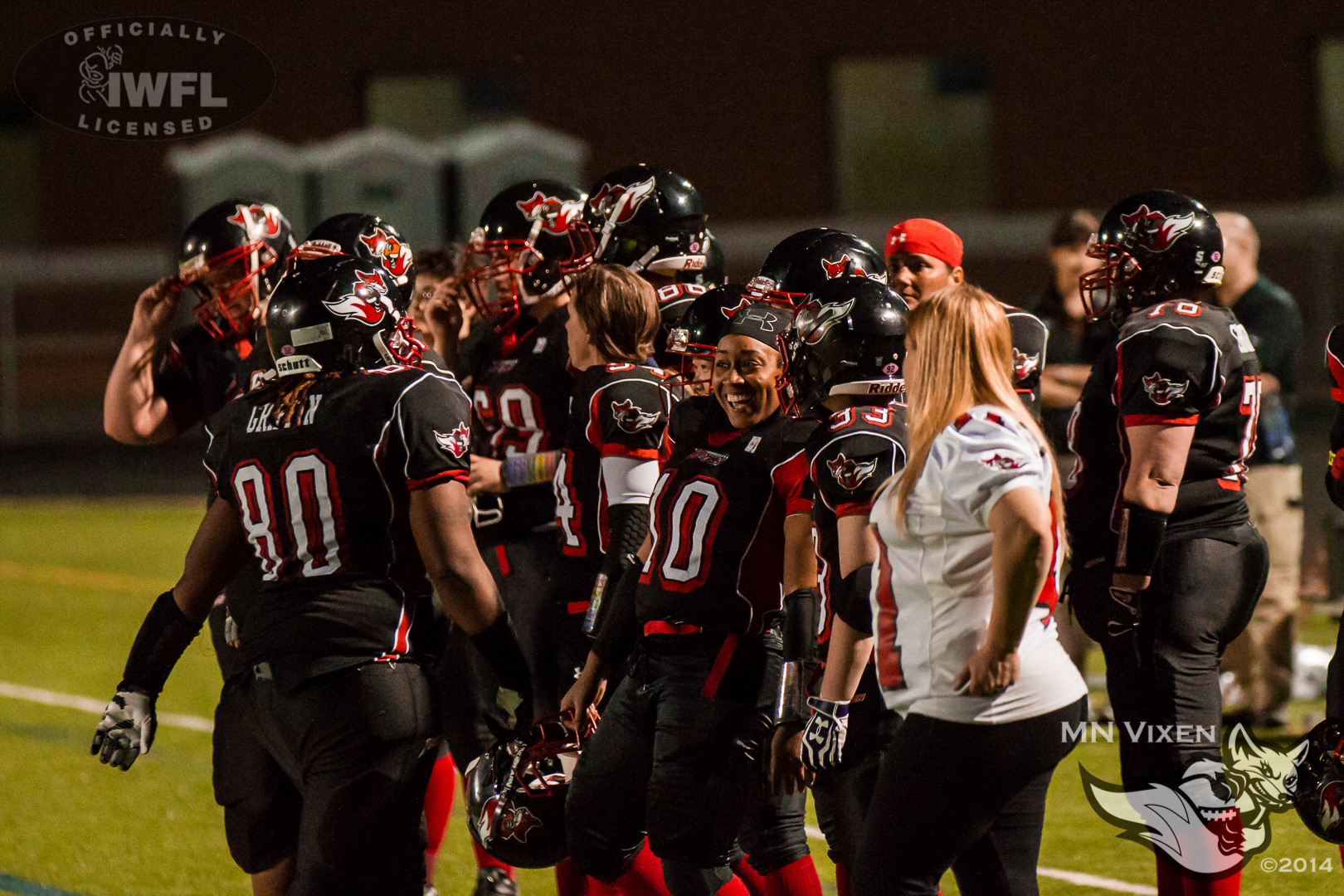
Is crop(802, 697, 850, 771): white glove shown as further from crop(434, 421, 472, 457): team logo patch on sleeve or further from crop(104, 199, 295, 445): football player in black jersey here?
crop(104, 199, 295, 445): football player in black jersey

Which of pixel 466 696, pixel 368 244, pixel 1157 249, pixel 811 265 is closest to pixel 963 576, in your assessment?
pixel 811 265

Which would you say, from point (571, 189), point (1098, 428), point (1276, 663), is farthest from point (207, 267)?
point (1276, 663)

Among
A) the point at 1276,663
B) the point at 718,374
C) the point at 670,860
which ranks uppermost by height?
the point at 718,374

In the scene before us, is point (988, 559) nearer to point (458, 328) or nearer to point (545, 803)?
point (545, 803)

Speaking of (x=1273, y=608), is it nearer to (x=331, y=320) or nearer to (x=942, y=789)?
(x=942, y=789)

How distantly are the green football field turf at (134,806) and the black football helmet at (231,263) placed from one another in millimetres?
2072

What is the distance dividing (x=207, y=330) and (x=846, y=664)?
277cm

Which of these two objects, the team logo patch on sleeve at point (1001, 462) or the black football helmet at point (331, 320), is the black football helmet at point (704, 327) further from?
the team logo patch on sleeve at point (1001, 462)

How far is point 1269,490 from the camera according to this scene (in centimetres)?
757

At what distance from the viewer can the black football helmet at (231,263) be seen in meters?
5.36

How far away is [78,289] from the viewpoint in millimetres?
24078

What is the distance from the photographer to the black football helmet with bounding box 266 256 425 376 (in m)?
3.88

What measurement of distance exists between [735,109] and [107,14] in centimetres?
928

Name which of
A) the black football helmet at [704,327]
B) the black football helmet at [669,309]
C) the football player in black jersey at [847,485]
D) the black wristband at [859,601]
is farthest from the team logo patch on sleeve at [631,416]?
the black wristband at [859,601]
